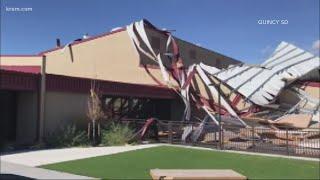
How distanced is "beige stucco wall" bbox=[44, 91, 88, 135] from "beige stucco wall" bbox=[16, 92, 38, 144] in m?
0.60

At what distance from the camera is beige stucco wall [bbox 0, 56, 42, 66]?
3950 centimetres

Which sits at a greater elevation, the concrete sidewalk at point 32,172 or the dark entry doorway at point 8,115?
the dark entry doorway at point 8,115

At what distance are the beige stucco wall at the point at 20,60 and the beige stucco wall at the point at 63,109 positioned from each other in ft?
42.9

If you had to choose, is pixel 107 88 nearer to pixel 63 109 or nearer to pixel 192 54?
pixel 63 109

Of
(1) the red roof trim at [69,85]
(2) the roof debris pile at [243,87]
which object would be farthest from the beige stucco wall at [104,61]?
(1) the red roof trim at [69,85]

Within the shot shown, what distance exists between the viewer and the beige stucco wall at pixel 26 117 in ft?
78.0

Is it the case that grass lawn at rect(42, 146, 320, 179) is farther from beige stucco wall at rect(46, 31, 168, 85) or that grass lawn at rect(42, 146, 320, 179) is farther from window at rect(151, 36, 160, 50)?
window at rect(151, 36, 160, 50)

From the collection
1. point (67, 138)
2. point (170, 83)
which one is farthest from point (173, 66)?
point (67, 138)

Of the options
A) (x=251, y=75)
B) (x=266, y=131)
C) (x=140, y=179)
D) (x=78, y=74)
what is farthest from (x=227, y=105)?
(x=140, y=179)

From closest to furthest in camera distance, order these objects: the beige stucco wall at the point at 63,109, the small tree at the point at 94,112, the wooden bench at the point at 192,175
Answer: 1. the wooden bench at the point at 192,175
2. the beige stucco wall at the point at 63,109
3. the small tree at the point at 94,112

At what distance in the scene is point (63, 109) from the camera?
83.3 feet

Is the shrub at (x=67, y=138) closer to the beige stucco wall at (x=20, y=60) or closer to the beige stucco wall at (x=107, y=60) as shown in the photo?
the beige stucco wall at (x=107, y=60)

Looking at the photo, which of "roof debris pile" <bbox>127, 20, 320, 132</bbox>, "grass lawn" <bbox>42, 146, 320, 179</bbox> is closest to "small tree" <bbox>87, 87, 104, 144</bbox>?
"grass lawn" <bbox>42, 146, 320, 179</bbox>

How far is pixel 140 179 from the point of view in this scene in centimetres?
1380
